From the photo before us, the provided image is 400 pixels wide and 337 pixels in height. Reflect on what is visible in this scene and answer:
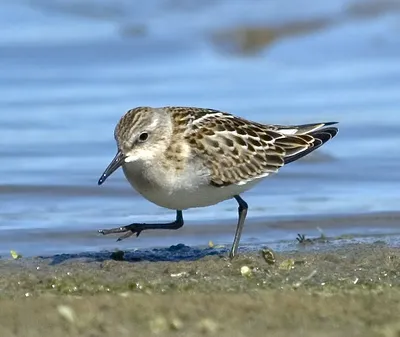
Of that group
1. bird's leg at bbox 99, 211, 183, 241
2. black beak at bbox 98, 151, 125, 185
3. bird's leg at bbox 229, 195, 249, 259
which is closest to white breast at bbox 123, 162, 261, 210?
black beak at bbox 98, 151, 125, 185

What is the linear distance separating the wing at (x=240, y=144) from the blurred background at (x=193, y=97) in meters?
0.89

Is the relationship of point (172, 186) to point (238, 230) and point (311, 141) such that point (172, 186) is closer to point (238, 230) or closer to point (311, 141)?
point (238, 230)

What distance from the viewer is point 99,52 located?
16469 mm

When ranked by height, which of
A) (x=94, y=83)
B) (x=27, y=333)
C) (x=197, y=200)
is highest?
(x=94, y=83)

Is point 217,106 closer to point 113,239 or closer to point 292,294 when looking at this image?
point 113,239

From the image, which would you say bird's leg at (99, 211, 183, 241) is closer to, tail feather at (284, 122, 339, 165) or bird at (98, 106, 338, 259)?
bird at (98, 106, 338, 259)

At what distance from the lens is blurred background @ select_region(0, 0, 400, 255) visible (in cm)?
1073

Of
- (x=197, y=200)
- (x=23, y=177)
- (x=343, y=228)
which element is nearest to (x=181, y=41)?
(x=23, y=177)

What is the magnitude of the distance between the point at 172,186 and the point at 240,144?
2.77 feet

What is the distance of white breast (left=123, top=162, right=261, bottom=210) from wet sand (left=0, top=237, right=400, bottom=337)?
0.41 metres

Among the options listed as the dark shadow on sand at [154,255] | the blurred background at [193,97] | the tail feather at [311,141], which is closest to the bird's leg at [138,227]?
the dark shadow on sand at [154,255]

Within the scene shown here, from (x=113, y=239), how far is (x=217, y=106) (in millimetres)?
3982

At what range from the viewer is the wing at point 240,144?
8.80 m

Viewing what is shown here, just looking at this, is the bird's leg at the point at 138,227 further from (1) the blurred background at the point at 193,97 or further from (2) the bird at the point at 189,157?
(1) the blurred background at the point at 193,97
